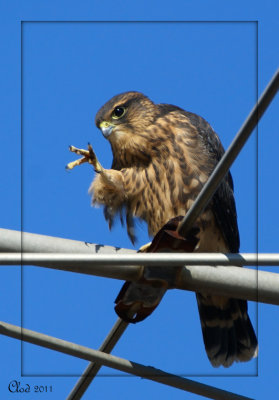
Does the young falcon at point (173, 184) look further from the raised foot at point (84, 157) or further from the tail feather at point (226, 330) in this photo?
the raised foot at point (84, 157)

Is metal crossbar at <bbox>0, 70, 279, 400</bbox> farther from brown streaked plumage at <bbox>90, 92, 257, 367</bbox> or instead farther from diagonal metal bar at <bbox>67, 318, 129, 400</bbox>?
brown streaked plumage at <bbox>90, 92, 257, 367</bbox>

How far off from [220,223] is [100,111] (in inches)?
40.1

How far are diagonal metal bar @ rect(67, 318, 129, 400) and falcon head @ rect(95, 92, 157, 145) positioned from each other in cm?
167

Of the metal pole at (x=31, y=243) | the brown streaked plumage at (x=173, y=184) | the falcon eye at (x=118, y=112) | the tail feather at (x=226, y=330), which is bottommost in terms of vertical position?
the metal pole at (x=31, y=243)

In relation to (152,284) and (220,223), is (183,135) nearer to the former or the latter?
(220,223)

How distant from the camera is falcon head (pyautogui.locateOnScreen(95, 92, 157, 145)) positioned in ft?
15.3

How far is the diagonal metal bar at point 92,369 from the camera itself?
10.4 ft

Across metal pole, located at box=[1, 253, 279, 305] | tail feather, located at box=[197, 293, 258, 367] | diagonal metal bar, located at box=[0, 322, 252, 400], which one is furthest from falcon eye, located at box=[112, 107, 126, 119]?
metal pole, located at box=[1, 253, 279, 305]

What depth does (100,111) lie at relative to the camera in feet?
15.3

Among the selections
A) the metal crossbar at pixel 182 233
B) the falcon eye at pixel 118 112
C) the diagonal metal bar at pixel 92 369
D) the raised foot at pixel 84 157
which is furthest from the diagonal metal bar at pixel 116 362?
the falcon eye at pixel 118 112

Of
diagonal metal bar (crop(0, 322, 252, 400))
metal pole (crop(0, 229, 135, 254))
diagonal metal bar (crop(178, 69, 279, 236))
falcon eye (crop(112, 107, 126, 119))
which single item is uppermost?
falcon eye (crop(112, 107, 126, 119))

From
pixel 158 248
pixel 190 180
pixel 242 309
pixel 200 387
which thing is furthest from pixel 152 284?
pixel 242 309

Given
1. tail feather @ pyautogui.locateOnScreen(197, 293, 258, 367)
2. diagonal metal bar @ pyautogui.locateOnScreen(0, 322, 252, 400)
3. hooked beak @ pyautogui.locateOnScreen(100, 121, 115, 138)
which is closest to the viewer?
diagonal metal bar @ pyautogui.locateOnScreen(0, 322, 252, 400)

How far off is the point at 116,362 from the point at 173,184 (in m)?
1.63
